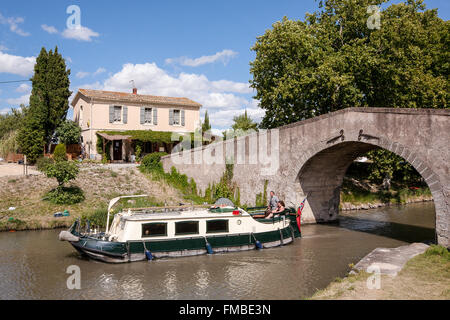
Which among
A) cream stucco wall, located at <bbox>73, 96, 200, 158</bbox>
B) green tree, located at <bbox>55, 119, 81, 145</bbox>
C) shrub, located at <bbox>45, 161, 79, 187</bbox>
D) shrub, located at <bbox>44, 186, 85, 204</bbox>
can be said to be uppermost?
cream stucco wall, located at <bbox>73, 96, 200, 158</bbox>

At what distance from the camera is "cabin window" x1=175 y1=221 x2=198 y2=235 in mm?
13688

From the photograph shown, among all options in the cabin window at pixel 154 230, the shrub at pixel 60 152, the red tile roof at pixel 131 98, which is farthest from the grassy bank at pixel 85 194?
the red tile roof at pixel 131 98

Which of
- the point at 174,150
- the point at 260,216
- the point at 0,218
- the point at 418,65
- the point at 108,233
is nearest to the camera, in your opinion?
the point at 108,233

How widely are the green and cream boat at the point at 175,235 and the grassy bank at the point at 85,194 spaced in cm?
597

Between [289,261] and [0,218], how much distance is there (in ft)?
50.9

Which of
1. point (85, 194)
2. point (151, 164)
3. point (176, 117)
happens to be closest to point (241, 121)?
point (176, 117)

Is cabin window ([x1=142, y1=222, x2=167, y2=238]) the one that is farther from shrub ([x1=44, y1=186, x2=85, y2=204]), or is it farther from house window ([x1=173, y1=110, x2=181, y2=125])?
house window ([x1=173, y1=110, x2=181, y2=125])

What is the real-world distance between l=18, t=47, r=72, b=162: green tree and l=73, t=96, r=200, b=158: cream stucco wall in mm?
2047

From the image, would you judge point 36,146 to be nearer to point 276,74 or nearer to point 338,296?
point 276,74

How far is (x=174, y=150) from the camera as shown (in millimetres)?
A: 34469

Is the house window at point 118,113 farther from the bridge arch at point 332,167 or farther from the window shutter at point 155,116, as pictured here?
the bridge arch at point 332,167

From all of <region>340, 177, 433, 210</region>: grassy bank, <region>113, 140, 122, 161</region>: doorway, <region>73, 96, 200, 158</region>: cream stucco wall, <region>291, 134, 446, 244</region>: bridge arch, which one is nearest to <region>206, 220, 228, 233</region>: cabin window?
<region>291, 134, 446, 244</region>: bridge arch

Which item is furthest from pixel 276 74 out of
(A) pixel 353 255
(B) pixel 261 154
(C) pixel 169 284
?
(C) pixel 169 284

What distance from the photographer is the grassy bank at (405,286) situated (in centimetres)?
820
